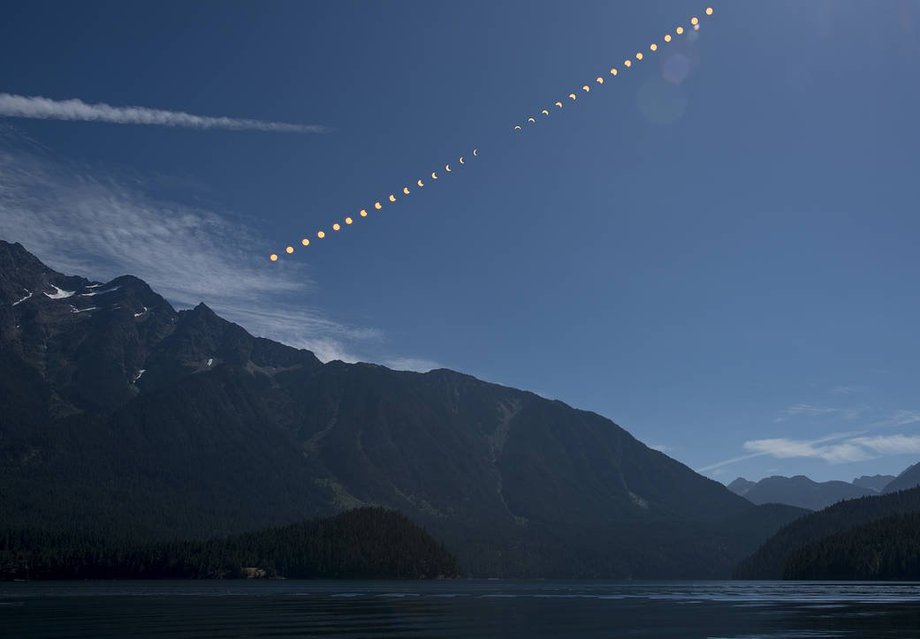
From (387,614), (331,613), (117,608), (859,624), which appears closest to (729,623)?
(859,624)

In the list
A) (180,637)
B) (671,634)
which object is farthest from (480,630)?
(180,637)

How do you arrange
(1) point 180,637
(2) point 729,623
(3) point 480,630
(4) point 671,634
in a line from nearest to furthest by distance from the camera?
(1) point 180,637 < (4) point 671,634 < (3) point 480,630 < (2) point 729,623

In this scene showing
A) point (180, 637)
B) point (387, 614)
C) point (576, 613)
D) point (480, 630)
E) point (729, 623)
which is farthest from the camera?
point (576, 613)

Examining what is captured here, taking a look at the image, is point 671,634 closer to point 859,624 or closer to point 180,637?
point 859,624

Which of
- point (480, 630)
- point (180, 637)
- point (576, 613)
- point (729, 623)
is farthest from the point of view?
point (576, 613)

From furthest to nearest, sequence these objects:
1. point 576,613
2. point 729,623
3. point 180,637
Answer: point 576,613, point 729,623, point 180,637

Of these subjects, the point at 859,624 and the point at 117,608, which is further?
the point at 117,608

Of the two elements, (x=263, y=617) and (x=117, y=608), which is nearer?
(x=263, y=617)

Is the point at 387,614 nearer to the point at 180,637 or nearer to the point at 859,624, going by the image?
the point at 180,637
